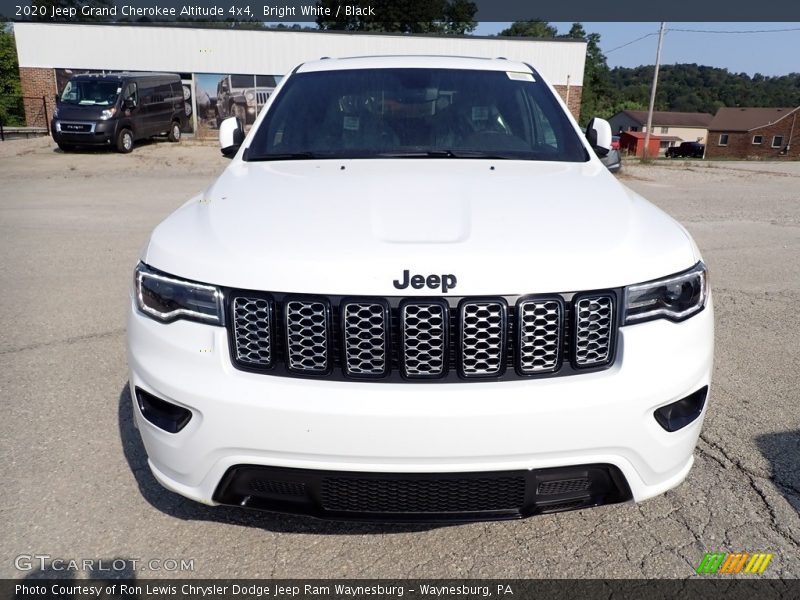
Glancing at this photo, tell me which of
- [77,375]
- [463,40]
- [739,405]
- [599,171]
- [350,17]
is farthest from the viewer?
[350,17]

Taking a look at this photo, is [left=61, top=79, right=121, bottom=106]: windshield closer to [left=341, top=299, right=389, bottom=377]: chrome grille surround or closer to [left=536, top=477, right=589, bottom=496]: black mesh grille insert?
[left=341, top=299, right=389, bottom=377]: chrome grille surround

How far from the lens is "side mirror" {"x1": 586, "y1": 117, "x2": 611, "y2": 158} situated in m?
3.92

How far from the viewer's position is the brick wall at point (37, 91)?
30062 millimetres

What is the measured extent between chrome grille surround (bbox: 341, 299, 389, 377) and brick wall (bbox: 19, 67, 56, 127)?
33.1 m

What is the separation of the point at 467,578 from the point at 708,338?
1.20m

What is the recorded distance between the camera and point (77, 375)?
13.1 ft

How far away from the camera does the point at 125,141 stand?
19.8m

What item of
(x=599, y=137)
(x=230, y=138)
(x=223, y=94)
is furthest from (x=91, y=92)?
(x=599, y=137)

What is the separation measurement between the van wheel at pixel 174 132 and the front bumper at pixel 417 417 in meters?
23.0

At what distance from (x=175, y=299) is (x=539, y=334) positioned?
1.20 metres

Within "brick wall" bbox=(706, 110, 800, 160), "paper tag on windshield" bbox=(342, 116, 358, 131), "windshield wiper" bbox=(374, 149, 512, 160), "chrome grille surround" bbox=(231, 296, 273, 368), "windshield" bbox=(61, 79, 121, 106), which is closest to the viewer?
"chrome grille surround" bbox=(231, 296, 273, 368)

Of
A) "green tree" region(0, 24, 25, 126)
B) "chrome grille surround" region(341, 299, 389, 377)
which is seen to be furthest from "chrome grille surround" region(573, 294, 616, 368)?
"green tree" region(0, 24, 25, 126)

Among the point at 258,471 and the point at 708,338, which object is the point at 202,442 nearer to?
the point at 258,471

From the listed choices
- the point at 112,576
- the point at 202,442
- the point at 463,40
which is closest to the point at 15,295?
the point at 112,576
